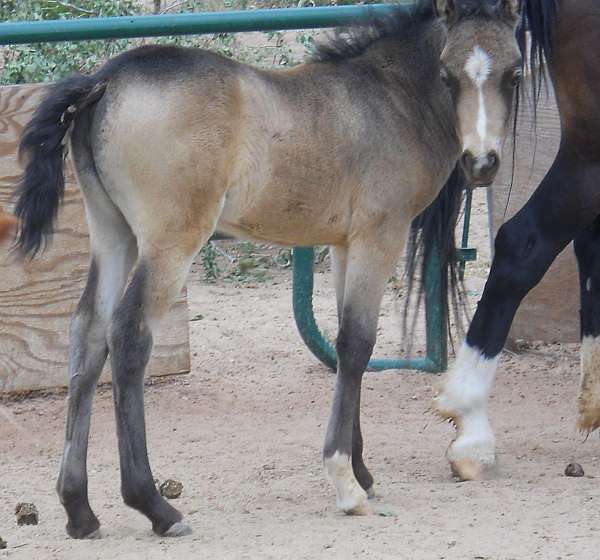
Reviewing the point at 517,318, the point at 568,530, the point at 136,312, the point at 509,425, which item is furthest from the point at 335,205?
the point at 517,318

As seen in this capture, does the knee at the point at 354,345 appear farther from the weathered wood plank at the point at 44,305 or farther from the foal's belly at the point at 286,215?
the weathered wood plank at the point at 44,305

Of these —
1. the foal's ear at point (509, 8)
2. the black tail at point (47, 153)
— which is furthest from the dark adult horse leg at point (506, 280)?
the black tail at point (47, 153)

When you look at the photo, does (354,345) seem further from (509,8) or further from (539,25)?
(539,25)

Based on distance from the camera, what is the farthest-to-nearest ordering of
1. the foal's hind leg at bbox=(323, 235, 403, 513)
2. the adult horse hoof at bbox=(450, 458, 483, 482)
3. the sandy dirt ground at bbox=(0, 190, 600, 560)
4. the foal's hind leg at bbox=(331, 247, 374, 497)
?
the adult horse hoof at bbox=(450, 458, 483, 482), the foal's hind leg at bbox=(331, 247, 374, 497), the foal's hind leg at bbox=(323, 235, 403, 513), the sandy dirt ground at bbox=(0, 190, 600, 560)

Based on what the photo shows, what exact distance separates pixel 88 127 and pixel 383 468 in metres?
1.76

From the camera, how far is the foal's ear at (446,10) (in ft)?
12.5

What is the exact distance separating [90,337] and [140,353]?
263mm

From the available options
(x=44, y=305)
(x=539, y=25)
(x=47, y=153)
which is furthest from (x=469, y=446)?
(x=44, y=305)

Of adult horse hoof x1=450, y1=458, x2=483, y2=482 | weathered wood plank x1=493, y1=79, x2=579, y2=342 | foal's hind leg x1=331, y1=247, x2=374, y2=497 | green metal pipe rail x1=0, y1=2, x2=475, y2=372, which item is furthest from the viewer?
weathered wood plank x1=493, y1=79, x2=579, y2=342

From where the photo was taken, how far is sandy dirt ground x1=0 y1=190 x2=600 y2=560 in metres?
3.52

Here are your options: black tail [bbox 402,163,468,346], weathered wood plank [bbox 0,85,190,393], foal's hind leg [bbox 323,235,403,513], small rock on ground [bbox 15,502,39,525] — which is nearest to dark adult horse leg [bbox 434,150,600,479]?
black tail [bbox 402,163,468,346]

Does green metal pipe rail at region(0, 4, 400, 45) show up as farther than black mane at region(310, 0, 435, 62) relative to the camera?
Yes

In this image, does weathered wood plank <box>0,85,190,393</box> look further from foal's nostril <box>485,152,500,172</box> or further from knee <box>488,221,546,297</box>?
foal's nostril <box>485,152,500,172</box>

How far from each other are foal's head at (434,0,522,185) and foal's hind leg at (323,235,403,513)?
0.47 meters
